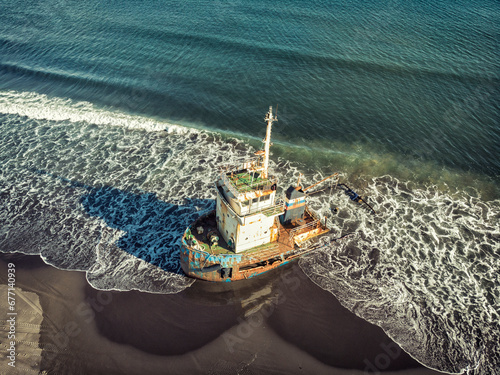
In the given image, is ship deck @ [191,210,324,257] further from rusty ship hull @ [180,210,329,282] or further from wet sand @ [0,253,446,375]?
wet sand @ [0,253,446,375]

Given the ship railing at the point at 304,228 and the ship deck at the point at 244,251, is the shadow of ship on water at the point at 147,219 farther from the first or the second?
the ship railing at the point at 304,228

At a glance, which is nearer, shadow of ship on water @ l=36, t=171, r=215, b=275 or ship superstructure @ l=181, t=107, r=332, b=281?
ship superstructure @ l=181, t=107, r=332, b=281

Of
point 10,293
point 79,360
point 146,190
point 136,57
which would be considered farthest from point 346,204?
point 136,57

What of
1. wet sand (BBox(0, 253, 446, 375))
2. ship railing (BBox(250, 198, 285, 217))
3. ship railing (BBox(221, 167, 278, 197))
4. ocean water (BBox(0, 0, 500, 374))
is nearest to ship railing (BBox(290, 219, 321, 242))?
ship railing (BBox(250, 198, 285, 217))

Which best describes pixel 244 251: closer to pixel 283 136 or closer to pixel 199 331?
pixel 199 331

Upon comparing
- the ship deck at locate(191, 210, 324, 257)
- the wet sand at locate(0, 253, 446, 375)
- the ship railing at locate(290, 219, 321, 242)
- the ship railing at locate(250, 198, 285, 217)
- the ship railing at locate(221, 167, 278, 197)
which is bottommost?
the wet sand at locate(0, 253, 446, 375)

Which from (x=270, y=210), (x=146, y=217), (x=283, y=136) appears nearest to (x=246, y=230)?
(x=270, y=210)
